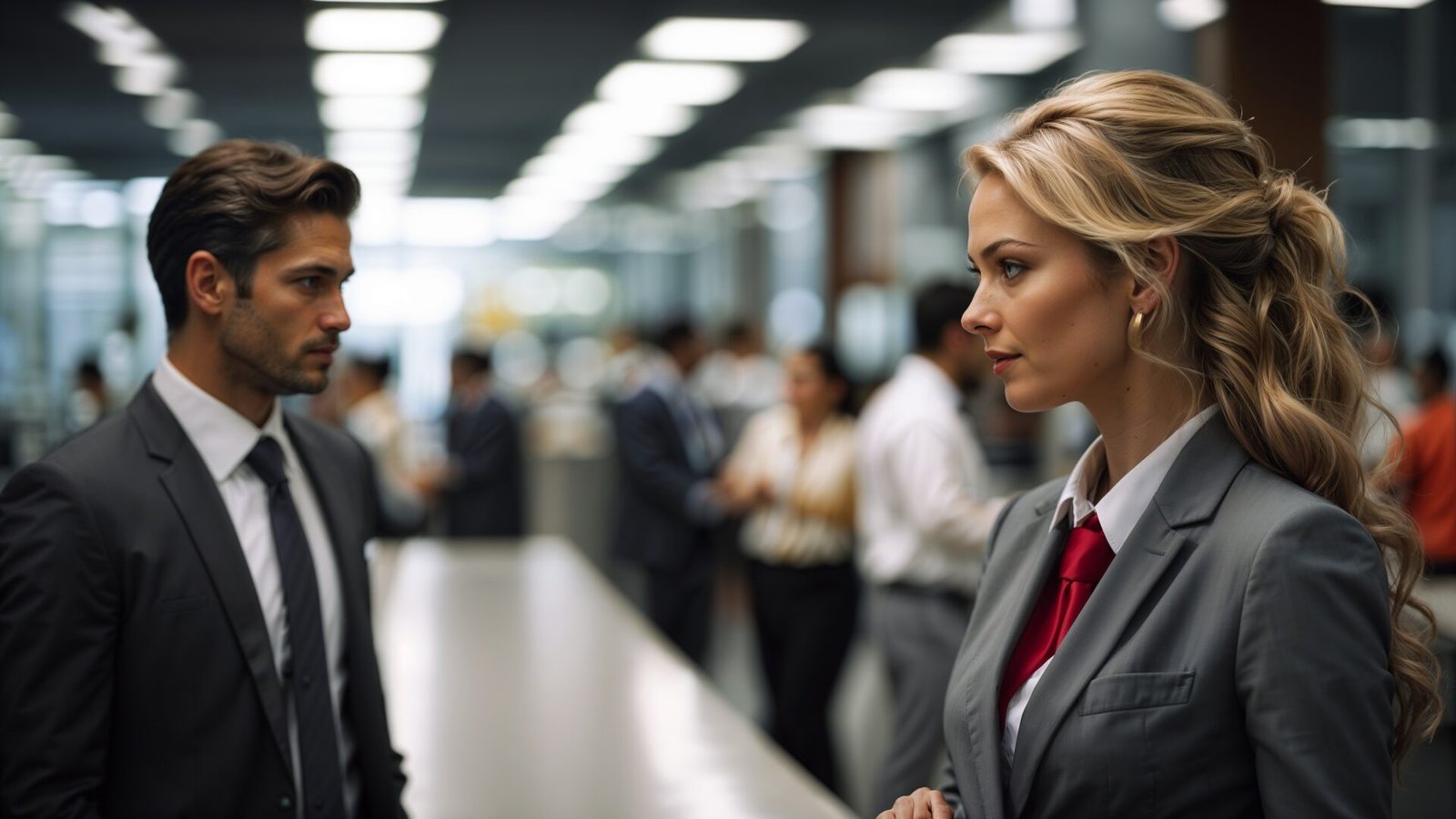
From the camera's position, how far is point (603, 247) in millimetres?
18266

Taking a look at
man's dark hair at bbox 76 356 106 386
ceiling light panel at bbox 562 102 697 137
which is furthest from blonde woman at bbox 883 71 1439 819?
ceiling light panel at bbox 562 102 697 137

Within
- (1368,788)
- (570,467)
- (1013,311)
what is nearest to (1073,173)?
(1013,311)

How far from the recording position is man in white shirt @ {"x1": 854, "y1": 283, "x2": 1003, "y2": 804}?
12.2 feet

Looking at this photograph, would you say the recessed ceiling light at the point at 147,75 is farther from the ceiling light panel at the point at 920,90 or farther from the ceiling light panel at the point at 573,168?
the ceiling light panel at the point at 573,168

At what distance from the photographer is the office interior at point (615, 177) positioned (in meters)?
3.11

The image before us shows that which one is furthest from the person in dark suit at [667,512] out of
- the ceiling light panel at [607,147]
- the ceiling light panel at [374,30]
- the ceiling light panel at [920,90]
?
the ceiling light panel at [607,147]

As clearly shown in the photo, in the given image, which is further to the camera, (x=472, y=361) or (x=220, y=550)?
(x=472, y=361)

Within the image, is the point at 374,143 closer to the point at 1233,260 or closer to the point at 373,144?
the point at 373,144

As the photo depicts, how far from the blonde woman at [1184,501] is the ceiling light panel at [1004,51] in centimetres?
631

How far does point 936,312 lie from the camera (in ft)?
13.3

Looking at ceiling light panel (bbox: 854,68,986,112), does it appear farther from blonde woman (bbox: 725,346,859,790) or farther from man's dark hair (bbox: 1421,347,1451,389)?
blonde woman (bbox: 725,346,859,790)

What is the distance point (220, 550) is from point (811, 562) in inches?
131

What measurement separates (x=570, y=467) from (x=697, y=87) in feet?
9.09

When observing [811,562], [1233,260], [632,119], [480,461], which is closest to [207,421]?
[1233,260]
